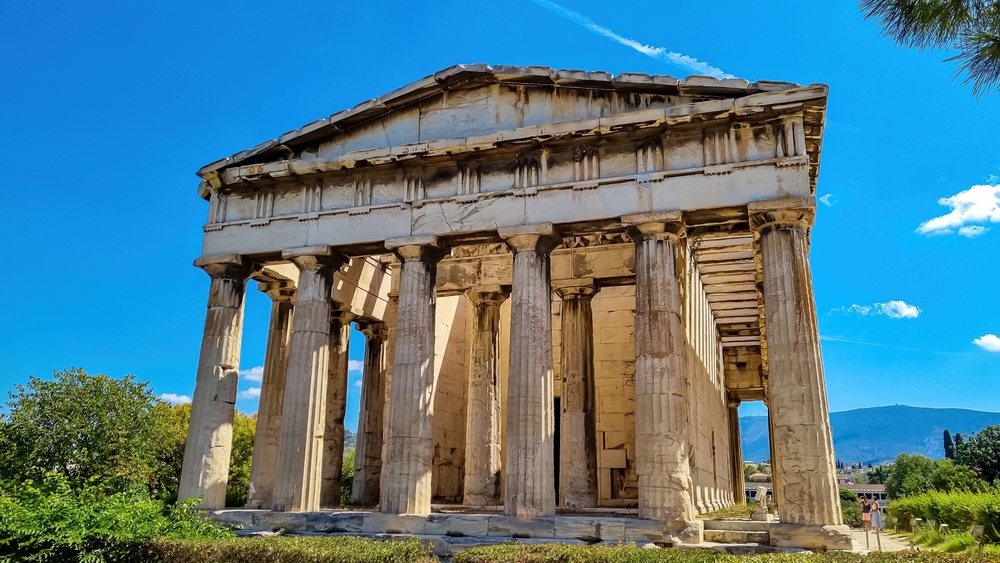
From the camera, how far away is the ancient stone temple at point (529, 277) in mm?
14469

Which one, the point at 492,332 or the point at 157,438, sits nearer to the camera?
the point at 492,332

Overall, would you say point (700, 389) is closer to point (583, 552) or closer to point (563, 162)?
point (563, 162)

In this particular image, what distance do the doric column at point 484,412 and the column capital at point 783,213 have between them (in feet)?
26.8

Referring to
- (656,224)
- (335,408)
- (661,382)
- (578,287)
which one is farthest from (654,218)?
(335,408)

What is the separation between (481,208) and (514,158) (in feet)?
4.55

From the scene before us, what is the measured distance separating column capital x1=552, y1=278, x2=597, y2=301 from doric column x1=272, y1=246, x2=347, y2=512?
582 centimetres

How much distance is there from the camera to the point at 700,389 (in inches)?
862

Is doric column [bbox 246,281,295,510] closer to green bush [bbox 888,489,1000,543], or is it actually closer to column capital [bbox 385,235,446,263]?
column capital [bbox 385,235,446,263]

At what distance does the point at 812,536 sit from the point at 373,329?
577 inches

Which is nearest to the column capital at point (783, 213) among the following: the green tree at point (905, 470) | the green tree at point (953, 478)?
the green tree at point (953, 478)

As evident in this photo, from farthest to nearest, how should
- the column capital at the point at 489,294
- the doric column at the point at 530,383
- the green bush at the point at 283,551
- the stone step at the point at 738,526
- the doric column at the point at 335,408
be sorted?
the doric column at the point at 335,408
the column capital at the point at 489,294
the doric column at the point at 530,383
the stone step at the point at 738,526
the green bush at the point at 283,551

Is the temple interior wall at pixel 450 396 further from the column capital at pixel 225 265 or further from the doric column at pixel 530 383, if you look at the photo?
the doric column at pixel 530 383

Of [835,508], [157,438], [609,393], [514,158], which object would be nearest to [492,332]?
[609,393]

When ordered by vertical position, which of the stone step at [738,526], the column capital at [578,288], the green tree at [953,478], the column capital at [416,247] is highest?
the column capital at [416,247]
